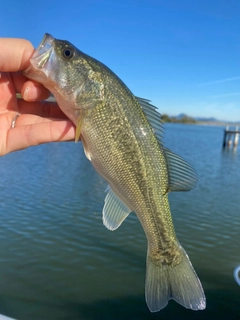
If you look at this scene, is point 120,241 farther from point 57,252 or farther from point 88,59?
point 88,59

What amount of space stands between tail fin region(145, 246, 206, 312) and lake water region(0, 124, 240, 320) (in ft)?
11.7

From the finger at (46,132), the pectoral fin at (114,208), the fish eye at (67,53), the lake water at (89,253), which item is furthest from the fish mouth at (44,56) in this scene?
the lake water at (89,253)

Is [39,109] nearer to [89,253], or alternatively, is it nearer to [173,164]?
[173,164]

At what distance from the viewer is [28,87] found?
3182 mm

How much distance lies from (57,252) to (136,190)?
20.6 ft

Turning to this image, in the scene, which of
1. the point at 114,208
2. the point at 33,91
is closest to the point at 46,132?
the point at 33,91

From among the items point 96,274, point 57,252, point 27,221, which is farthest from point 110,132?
point 27,221

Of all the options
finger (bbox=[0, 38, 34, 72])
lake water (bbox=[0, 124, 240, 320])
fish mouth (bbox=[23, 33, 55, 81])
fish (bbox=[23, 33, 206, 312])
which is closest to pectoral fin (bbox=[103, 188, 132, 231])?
fish (bbox=[23, 33, 206, 312])

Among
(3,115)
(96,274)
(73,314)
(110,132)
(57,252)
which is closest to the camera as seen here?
(110,132)

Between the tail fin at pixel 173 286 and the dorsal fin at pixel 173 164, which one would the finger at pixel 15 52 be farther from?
the tail fin at pixel 173 286

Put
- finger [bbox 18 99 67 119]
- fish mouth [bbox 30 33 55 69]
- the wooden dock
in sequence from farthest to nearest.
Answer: the wooden dock → finger [bbox 18 99 67 119] → fish mouth [bbox 30 33 55 69]

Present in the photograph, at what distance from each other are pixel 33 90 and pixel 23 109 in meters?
0.54

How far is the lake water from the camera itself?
6566 millimetres

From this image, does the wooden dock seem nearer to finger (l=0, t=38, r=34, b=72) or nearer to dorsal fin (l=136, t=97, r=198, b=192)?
A: dorsal fin (l=136, t=97, r=198, b=192)
